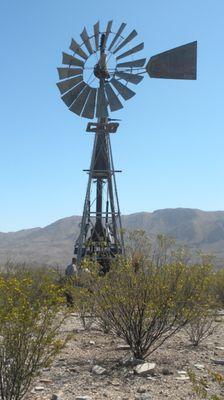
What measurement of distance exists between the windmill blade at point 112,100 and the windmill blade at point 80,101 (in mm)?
896

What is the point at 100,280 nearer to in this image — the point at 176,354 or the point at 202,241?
the point at 176,354

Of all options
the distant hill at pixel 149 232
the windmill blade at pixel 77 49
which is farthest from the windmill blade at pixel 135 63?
the distant hill at pixel 149 232

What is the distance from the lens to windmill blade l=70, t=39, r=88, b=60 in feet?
72.5

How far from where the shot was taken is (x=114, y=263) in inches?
404

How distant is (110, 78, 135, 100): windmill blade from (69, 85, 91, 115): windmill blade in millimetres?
1144

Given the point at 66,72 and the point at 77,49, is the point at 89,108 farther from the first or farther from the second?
the point at 77,49

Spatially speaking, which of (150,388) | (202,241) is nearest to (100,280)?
(150,388)

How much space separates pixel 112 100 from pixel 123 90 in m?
0.63

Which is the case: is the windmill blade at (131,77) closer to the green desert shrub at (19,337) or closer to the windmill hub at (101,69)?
the windmill hub at (101,69)

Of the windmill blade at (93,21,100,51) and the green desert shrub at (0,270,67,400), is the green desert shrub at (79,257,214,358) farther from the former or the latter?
the windmill blade at (93,21,100,51)

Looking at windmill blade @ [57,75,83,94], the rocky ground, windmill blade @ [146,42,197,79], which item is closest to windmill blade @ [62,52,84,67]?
windmill blade @ [57,75,83,94]

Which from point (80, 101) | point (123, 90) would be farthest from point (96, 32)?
point (80, 101)

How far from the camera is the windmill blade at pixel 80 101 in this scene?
2147cm

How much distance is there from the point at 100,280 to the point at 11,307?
4069mm
